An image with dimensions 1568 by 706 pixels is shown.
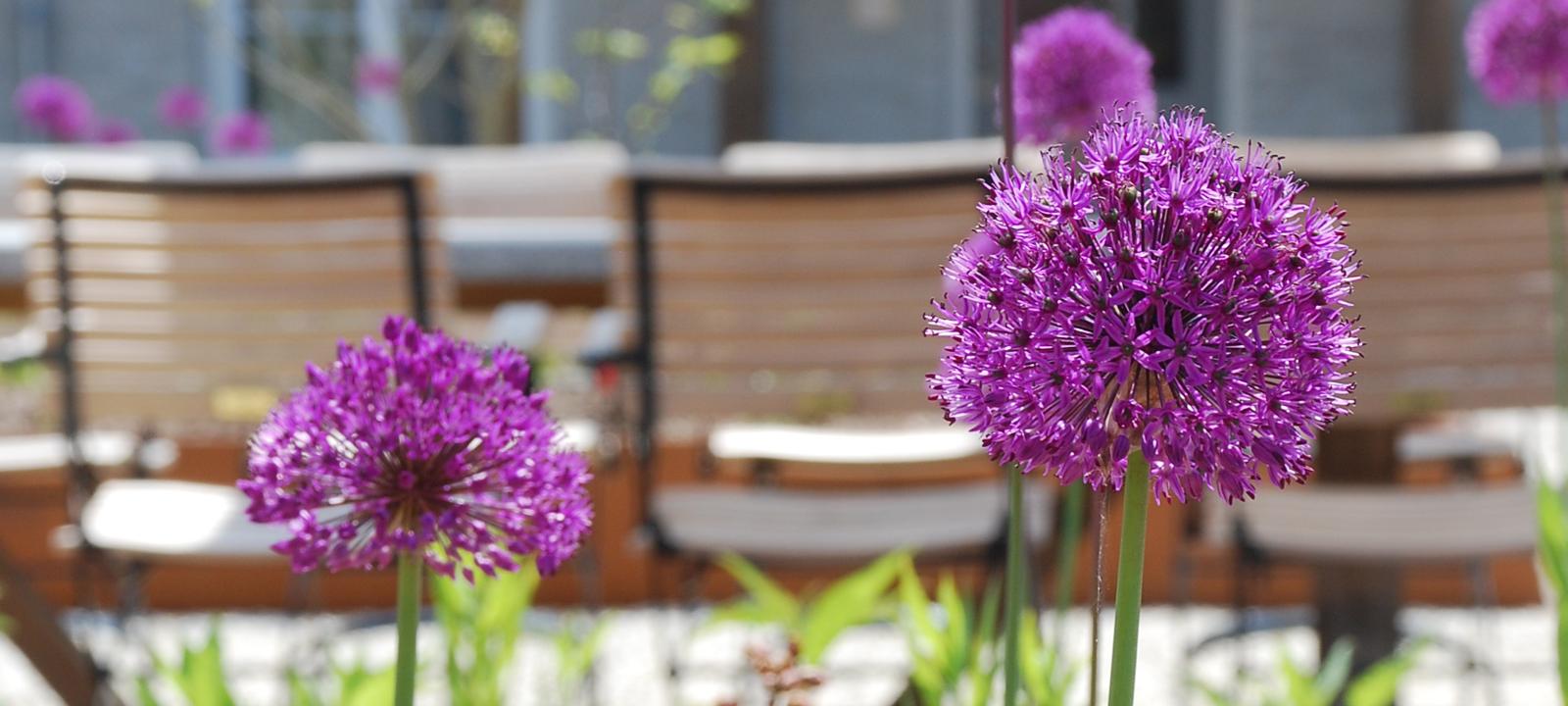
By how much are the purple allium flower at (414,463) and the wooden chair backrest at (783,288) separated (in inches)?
63.0

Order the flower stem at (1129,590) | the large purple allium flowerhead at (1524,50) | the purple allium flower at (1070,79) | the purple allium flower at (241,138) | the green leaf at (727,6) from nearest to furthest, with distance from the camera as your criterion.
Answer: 1. the flower stem at (1129,590)
2. the purple allium flower at (1070,79)
3. the large purple allium flowerhead at (1524,50)
4. the purple allium flower at (241,138)
5. the green leaf at (727,6)

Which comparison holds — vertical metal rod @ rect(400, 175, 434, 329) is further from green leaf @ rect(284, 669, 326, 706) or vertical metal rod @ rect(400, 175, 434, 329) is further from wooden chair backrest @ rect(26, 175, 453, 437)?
green leaf @ rect(284, 669, 326, 706)

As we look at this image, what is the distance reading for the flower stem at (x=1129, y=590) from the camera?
477 millimetres

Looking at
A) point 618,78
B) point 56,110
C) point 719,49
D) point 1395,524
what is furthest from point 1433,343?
point 618,78

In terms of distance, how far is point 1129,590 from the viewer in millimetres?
479

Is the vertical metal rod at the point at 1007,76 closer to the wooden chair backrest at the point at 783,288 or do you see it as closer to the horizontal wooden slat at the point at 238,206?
the wooden chair backrest at the point at 783,288

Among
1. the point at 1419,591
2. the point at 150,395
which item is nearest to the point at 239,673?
the point at 150,395

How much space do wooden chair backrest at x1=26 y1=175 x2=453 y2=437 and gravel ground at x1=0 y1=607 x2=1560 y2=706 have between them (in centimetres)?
55

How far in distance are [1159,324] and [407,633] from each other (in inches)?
11.2

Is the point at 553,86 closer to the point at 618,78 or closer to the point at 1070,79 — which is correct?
the point at 618,78

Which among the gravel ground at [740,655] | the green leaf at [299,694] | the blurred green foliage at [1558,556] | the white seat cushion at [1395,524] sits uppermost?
→ the blurred green foliage at [1558,556]

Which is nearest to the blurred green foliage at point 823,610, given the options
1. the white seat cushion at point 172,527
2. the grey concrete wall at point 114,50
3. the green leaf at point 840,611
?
the green leaf at point 840,611

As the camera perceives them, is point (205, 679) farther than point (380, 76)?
No

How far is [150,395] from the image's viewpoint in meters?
2.41
